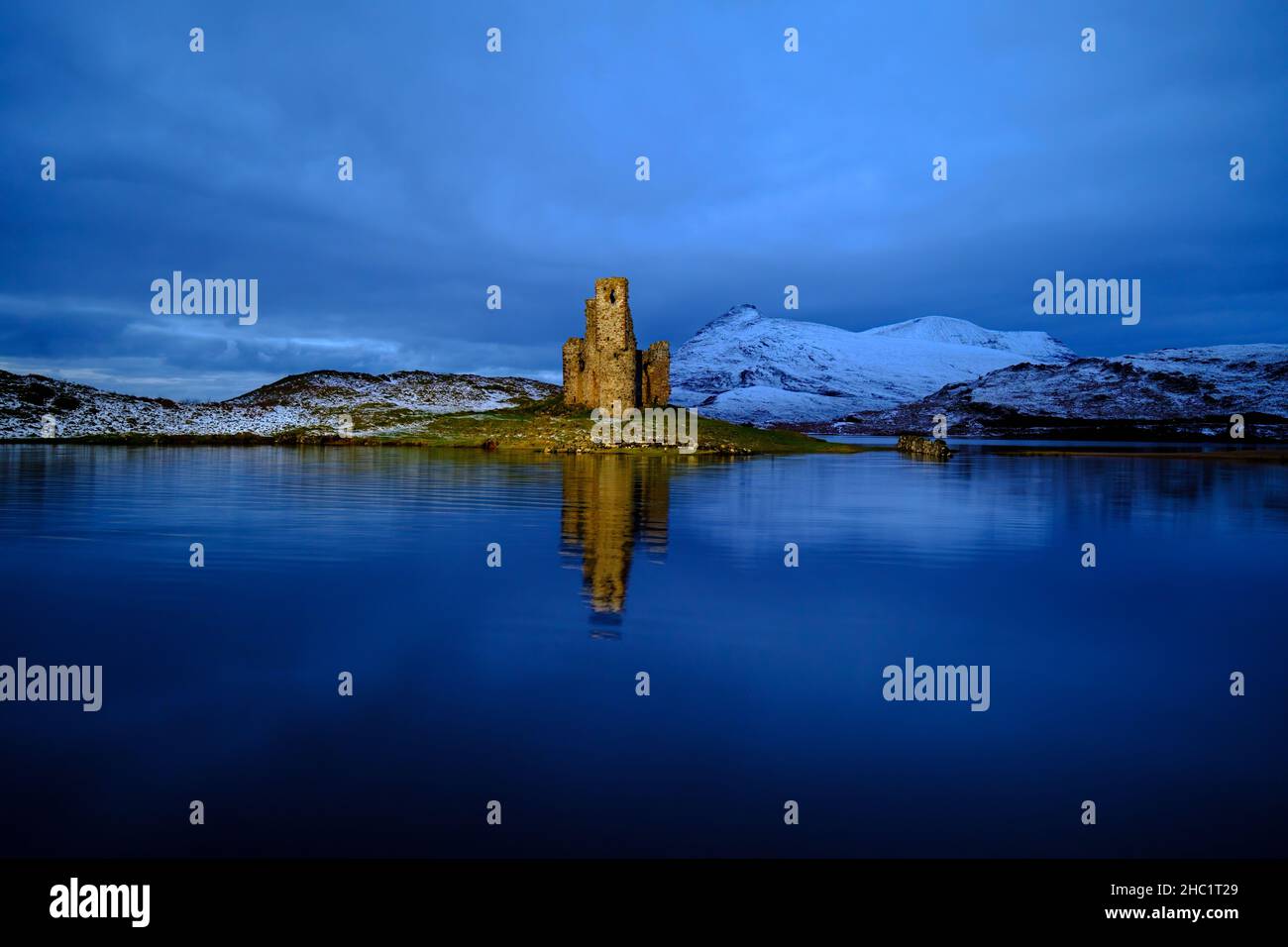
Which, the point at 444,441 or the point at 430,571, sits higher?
the point at 444,441

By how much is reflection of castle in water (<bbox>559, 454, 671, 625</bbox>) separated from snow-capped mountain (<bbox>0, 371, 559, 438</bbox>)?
58.9m

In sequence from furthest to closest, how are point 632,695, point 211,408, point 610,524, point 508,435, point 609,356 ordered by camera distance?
point 211,408 < point 609,356 < point 508,435 < point 610,524 < point 632,695

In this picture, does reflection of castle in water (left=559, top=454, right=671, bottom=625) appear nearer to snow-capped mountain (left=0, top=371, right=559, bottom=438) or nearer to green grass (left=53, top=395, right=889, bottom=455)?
green grass (left=53, top=395, right=889, bottom=455)

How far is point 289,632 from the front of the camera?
12.6 m

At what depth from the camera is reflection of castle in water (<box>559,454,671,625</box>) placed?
1636 cm

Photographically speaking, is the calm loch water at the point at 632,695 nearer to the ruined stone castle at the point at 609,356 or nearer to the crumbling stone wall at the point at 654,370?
the ruined stone castle at the point at 609,356

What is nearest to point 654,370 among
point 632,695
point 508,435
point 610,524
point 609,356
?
point 609,356

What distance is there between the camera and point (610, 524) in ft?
84.8

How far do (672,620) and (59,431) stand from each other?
110m

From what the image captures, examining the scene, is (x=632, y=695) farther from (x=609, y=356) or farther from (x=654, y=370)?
(x=654, y=370)

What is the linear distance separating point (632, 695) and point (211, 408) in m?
129

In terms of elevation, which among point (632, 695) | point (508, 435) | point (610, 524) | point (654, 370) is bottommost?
point (632, 695)
